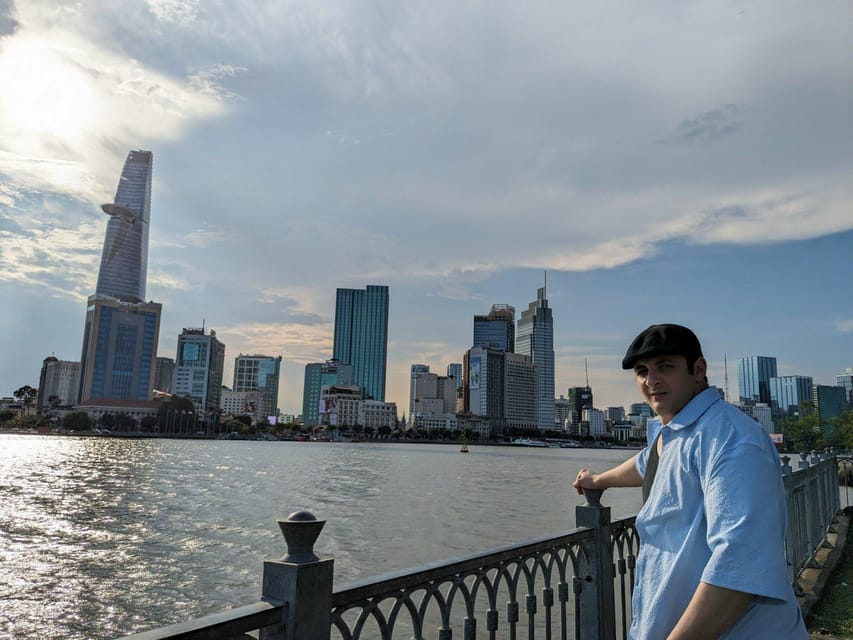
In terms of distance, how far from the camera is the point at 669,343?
2.07 m

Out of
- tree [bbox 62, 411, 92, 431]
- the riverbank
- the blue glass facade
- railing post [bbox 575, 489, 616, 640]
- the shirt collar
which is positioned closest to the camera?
the shirt collar

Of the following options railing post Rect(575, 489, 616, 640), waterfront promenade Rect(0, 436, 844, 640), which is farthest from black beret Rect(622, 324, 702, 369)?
railing post Rect(575, 489, 616, 640)

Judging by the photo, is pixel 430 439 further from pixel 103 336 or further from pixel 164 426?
pixel 103 336

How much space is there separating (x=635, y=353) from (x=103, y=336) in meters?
203

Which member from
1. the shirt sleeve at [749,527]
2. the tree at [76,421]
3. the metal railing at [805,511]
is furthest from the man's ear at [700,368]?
the tree at [76,421]

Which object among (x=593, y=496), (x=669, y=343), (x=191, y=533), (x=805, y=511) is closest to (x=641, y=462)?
(x=669, y=343)

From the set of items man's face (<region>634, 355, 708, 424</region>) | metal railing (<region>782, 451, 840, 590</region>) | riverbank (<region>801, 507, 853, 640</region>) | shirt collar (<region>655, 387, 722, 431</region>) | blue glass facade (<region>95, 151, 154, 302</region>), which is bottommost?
riverbank (<region>801, 507, 853, 640</region>)

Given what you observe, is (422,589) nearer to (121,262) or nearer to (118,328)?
(118,328)

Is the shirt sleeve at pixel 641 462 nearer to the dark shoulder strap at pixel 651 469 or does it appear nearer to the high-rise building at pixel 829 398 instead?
the dark shoulder strap at pixel 651 469

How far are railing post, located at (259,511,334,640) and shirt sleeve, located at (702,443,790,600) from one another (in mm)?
1174

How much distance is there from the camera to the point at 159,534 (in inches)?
845

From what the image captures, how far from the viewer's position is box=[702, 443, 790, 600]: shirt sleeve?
5.08 feet

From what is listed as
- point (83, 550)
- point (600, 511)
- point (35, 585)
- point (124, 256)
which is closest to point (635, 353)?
point (600, 511)

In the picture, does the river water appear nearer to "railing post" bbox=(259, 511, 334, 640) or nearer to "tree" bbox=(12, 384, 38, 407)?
"railing post" bbox=(259, 511, 334, 640)
